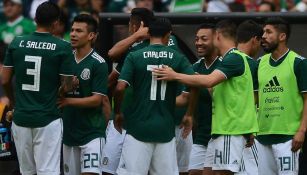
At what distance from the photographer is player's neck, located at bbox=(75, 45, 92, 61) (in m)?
12.8

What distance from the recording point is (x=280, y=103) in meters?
13.1

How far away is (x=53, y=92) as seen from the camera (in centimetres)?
1235

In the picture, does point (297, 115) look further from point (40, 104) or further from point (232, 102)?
point (40, 104)

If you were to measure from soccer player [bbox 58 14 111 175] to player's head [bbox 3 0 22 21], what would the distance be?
5.71 metres

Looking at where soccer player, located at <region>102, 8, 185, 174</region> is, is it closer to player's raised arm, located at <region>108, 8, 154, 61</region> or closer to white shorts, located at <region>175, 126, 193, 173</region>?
player's raised arm, located at <region>108, 8, 154, 61</region>

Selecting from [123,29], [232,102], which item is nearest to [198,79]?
[232,102]

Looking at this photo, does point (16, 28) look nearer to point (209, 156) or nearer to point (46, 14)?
point (46, 14)

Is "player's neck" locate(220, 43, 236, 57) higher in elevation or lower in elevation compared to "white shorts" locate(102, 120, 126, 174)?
higher

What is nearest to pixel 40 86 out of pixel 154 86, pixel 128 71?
pixel 128 71

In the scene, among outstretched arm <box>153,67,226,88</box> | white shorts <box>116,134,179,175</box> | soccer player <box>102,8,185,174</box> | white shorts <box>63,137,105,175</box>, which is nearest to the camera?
outstretched arm <box>153,67,226,88</box>

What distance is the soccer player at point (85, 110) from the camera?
12.7 metres

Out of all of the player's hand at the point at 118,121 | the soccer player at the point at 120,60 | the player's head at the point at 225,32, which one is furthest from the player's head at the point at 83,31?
the player's head at the point at 225,32

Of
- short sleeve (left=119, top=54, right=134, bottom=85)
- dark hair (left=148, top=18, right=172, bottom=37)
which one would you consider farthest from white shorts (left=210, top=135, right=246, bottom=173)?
dark hair (left=148, top=18, right=172, bottom=37)

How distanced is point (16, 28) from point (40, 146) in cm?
630
